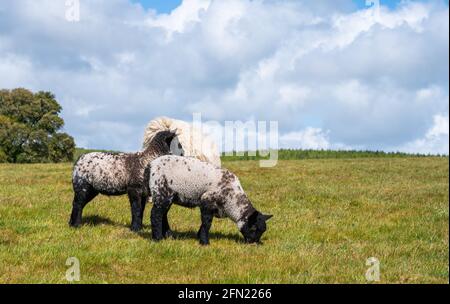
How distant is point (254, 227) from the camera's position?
1215 centimetres

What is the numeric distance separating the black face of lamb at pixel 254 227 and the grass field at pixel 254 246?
290 mm

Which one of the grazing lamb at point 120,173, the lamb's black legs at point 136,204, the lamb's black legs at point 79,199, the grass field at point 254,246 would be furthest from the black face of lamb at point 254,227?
the lamb's black legs at point 79,199

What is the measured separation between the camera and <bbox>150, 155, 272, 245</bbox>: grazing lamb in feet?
38.8

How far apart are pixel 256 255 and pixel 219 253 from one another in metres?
0.74

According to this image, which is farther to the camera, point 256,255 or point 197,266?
point 256,255

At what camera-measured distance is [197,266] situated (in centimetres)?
1015

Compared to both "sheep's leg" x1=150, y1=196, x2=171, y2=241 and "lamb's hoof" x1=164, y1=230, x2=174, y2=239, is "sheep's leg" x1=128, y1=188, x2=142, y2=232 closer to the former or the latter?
"lamb's hoof" x1=164, y1=230, x2=174, y2=239

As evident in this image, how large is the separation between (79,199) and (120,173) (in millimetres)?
1375

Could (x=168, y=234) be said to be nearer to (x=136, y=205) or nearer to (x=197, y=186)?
(x=136, y=205)

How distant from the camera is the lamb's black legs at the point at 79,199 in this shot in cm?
1366

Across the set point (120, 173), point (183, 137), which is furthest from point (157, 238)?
point (183, 137)
